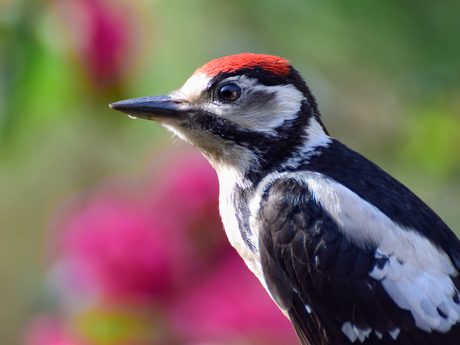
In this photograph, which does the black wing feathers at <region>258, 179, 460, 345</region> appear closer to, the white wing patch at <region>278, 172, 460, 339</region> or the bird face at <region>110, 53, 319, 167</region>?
the white wing patch at <region>278, 172, 460, 339</region>

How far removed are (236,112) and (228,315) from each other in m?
0.59

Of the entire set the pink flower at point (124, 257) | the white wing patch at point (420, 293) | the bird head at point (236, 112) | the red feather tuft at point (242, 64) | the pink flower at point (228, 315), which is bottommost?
the pink flower at point (228, 315)

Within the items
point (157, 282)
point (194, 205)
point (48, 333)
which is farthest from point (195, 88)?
point (48, 333)

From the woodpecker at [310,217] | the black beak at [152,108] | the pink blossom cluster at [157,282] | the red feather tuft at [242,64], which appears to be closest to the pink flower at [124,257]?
the pink blossom cluster at [157,282]

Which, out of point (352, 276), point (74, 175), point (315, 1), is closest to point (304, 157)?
point (352, 276)

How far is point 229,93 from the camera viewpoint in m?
2.20

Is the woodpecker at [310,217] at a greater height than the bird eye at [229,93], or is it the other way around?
the bird eye at [229,93]

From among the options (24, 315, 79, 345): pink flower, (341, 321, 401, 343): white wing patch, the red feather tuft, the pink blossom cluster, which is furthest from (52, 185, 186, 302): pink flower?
(341, 321, 401, 343): white wing patch

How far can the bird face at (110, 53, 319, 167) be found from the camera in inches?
85.2

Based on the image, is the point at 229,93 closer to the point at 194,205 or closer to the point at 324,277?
the point at 194,205

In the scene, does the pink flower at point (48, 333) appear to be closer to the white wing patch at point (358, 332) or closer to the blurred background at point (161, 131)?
the blurred background at point (161, 131)

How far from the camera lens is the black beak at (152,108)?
85.0 inches

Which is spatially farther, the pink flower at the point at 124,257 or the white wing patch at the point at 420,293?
the pink flower at the point at 124,257

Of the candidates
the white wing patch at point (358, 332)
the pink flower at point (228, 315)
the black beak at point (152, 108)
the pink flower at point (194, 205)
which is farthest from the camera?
the pink flower at point (194, 205)
